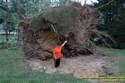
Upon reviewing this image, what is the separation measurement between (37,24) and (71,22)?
1.70m

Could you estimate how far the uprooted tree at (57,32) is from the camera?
48.9 ft

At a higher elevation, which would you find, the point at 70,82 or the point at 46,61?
the point at 70,82

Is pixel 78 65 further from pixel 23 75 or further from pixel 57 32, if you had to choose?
pixel 23 75

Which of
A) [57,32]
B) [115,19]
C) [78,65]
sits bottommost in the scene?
[78,65]

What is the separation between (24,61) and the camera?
14.9 m

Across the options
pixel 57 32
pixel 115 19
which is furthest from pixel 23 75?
pixel 115 19

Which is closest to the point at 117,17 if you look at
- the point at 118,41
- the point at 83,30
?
the point at 118,41

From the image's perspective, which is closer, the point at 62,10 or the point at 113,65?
the point at 113,65

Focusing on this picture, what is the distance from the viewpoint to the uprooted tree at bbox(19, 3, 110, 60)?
14.9 metres

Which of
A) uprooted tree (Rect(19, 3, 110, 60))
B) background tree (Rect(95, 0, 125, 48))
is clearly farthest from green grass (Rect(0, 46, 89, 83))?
background tree (Rect(95, 0, 125, 48))

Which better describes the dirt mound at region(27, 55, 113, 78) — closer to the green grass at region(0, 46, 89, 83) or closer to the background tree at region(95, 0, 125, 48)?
the green grass at region(0, 46, 89, 83)

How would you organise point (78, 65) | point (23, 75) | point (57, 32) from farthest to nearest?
point (57, 32) < point (78, 65) < point (23, 75)

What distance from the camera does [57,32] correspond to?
15.0 m

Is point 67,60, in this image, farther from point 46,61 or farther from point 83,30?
point 83,30
